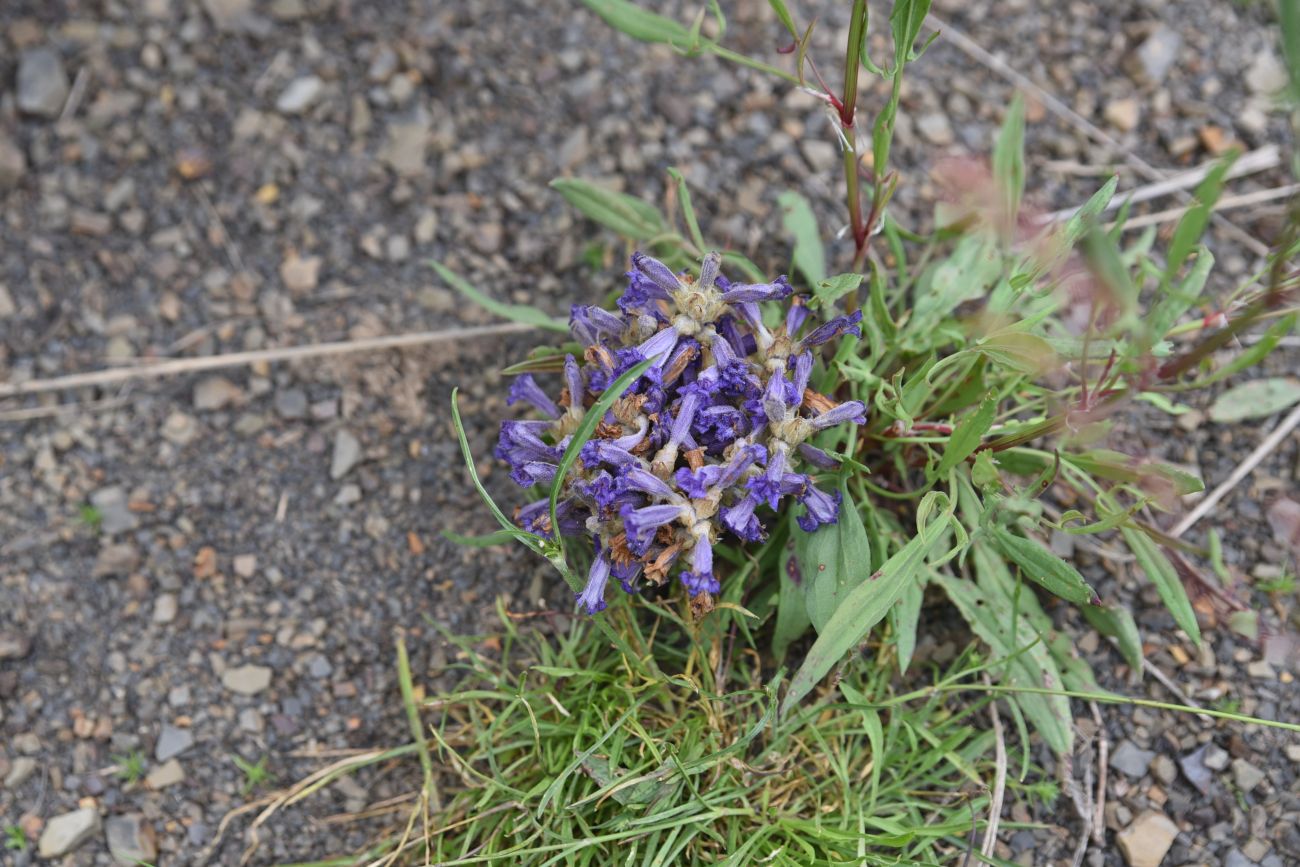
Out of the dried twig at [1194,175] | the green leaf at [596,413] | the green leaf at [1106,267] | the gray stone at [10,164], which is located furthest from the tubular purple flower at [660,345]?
the gray stone at [10,164]

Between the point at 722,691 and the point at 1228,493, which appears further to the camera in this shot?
the point at 1228,493

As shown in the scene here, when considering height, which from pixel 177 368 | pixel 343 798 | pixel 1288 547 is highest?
pixel 1288 547

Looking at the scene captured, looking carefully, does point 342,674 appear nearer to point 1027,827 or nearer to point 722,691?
point 722,691

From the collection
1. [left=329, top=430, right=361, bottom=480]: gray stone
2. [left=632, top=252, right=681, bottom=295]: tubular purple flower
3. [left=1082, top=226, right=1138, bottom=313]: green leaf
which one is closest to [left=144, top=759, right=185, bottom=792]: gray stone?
[left=329, top=430, right=361, bottom=480]: gray stone

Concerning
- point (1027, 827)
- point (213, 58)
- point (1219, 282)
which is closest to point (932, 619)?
point (1027, 827)

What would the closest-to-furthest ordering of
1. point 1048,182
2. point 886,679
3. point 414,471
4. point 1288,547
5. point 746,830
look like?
1. point 746,830
2. point 886,679
3. point 1288,547
4. point 414,471
5. point 1048,182

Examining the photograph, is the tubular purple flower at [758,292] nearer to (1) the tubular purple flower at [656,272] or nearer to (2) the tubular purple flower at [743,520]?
(1) the tubular purple flower at [656,272]

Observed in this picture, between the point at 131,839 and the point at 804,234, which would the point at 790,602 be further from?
the point at 131,839
